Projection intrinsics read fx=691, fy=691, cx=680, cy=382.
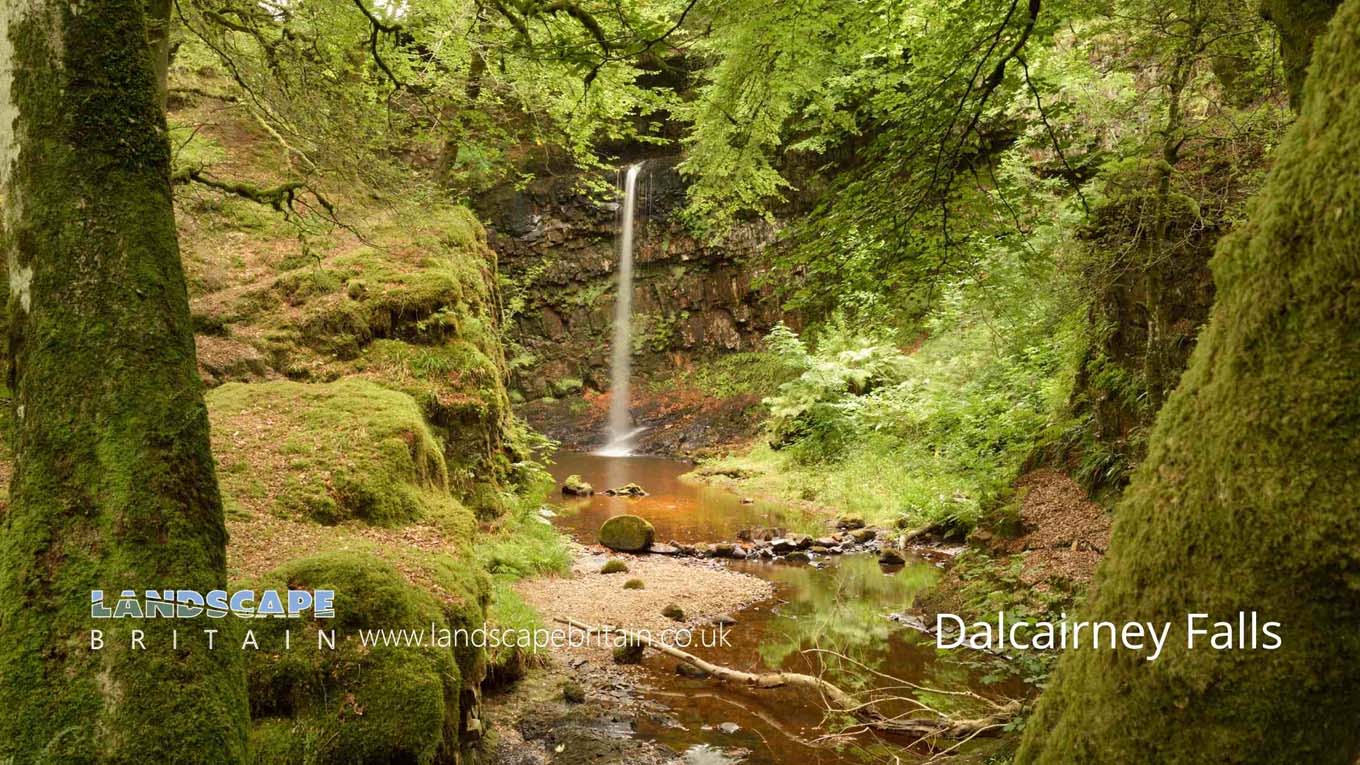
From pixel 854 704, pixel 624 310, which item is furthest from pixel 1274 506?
pixel 624 310

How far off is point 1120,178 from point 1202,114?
5.84 feet

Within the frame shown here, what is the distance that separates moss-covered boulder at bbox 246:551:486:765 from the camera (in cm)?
305

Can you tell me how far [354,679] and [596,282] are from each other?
2249 centimetres

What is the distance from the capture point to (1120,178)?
5797 millimetres

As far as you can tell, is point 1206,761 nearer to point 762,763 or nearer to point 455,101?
point 762,763

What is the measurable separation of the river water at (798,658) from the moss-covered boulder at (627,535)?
0.46 metres

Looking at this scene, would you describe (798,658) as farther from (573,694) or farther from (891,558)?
(891,558)

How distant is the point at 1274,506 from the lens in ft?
Result: 3.41

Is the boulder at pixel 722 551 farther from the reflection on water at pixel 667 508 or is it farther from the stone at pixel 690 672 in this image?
the stone at pixel 690 672

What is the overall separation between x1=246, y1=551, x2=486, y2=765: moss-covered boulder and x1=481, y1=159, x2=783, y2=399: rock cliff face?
20429mm

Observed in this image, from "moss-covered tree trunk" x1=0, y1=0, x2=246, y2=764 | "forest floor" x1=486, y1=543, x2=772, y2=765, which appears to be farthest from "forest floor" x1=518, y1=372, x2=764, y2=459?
"moss-covered tree trunk" x1=0, y1=0, x2=246, y2=764

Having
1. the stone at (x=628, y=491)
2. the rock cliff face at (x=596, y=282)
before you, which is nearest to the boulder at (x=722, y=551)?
the stone at (x=628, y=491)

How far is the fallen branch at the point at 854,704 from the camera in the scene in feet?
13.1

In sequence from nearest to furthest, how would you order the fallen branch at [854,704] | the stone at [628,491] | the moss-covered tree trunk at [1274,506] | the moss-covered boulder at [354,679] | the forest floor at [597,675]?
the moss-covered tree trunk at [1274,506] < the moss-covered boulder at [354,679] < the fallen branch at [854,704] < the forest floor at [597,675] < the stone at [628,491]
